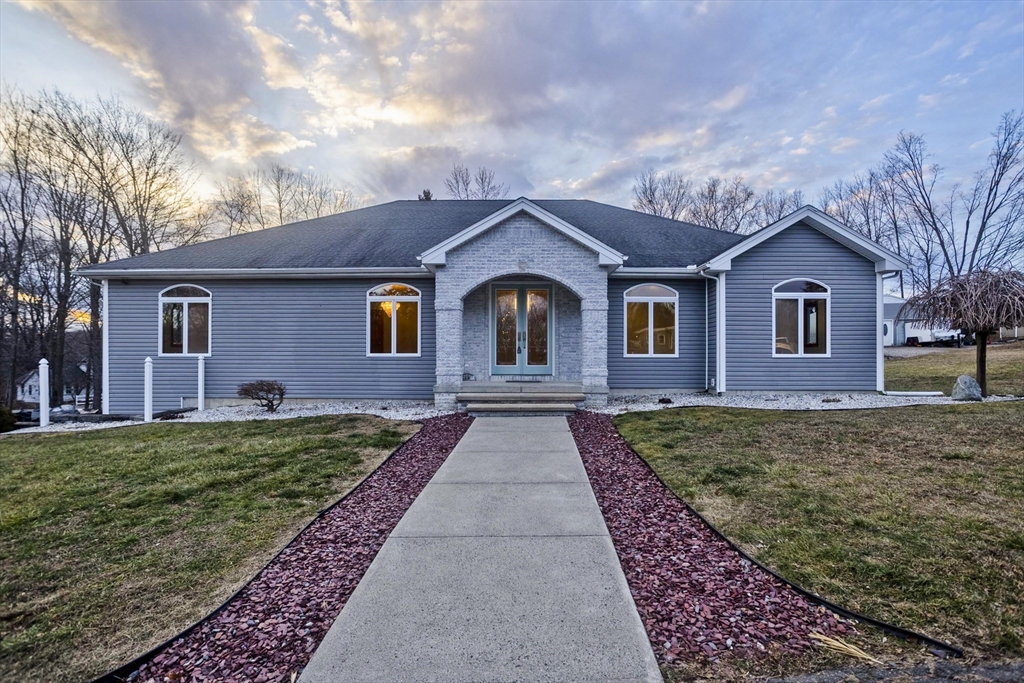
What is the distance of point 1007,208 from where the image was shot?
26.5 metres

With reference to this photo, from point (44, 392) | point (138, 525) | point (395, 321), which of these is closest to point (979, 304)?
point (395, 321)

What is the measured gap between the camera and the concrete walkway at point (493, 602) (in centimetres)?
208

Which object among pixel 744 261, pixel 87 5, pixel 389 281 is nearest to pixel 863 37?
pixel 744 261

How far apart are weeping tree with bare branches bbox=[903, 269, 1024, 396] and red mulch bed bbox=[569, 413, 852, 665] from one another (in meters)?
10.5

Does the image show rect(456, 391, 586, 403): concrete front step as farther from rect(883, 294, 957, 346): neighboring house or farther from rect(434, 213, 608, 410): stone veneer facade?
rect(883, 294, 957, 346): neighboring house

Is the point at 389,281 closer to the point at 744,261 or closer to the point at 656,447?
the point at 656,447

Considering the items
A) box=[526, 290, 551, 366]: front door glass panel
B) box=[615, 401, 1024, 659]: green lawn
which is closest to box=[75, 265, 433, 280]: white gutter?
box=[526, 290, 551, 366]: front door glass panel

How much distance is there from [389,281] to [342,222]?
432 centimetres

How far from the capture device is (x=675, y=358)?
1137 cm

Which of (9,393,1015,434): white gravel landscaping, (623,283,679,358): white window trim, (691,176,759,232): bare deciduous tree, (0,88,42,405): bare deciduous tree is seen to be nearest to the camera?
(9,393,1015,434): white gravel landscaping

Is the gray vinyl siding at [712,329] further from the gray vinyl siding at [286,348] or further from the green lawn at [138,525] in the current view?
the green lawn at [138,525]

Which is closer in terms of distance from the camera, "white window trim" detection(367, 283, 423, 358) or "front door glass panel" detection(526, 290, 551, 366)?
"white window trim" detection(367, 283, 423, 358)

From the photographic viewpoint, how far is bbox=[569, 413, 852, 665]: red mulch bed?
7.45 ft

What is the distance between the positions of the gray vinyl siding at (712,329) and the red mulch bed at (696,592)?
24.3 feet
